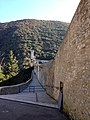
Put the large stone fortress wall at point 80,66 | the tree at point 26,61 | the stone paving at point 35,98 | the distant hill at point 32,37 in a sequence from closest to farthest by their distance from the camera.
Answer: the large stone fortress wall at point 80,66
the stone paving at point 35,98
the tree at point 26,61
the distant hill at point 32,37

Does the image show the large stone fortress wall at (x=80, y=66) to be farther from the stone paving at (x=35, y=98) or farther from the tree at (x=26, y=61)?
the tree at (x=26, y=61)

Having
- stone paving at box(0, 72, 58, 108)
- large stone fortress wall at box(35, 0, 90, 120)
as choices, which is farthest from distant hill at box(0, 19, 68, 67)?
large stone fortress wall at box(35, 0, 90, 120)

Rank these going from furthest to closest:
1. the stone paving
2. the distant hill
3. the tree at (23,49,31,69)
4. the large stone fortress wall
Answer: the distant hill → the tree at (23,49,31,69) → the stone paving → the large stone fortress wall

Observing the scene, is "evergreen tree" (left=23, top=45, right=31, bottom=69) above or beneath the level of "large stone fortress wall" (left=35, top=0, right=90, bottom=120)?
beneath

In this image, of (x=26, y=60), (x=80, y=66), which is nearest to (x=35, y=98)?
(x=80, y=66)

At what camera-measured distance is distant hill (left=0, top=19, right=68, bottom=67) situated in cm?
8462

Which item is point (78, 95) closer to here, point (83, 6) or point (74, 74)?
point (74, 74)

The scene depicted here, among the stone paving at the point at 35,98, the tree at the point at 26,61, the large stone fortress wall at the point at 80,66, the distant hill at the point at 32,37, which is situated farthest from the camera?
the distant hill at the point at 32,37

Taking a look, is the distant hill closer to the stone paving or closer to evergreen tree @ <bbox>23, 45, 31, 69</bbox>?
evergreen tree @ <bbox>23, 45, 31, 69</bbox>

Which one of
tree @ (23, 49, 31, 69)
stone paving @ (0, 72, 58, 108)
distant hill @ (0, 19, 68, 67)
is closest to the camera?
stone paving @ (0, 72, 58, 108)

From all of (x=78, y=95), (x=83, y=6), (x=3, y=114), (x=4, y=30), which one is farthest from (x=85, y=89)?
(x=4, y=30)

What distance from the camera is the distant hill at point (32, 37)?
84.6 meters

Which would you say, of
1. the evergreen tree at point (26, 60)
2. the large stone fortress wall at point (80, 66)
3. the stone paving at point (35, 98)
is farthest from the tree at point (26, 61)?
the large stone fortress wall at point (80, 66)

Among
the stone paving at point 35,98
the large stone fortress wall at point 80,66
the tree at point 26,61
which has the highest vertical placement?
the large stone fortress wall at point 80,66
